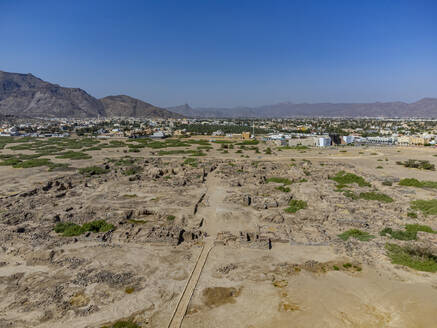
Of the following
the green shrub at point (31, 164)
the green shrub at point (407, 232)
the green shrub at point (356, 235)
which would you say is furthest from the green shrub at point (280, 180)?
the green shrub at point (31, 164)

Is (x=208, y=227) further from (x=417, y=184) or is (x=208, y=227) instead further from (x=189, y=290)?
(x=417, y=184)

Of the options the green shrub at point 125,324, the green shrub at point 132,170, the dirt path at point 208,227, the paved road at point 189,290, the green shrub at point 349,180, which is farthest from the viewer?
the green shrub at point 132,170

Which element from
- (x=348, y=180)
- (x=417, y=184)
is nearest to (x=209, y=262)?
(x=348, y=180)

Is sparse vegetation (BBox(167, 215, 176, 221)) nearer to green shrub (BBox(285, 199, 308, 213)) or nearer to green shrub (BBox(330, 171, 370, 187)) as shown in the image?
green shrub (BBox(285, 199, 308, 213))

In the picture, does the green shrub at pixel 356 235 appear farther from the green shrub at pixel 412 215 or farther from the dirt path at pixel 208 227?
the dirt path at pixel 208 227

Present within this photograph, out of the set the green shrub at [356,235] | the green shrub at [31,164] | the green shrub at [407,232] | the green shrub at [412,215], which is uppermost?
the green shrub at [31,164]

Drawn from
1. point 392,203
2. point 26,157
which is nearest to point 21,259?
point 392,203
